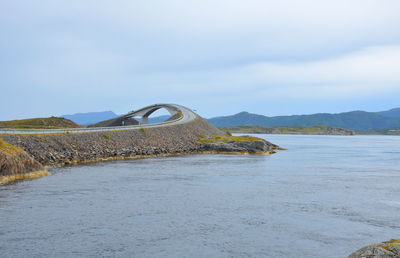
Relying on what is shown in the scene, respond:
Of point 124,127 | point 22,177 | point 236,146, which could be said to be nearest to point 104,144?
point 124,127

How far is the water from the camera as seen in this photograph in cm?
2047

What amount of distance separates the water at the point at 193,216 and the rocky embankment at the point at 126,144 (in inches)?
451

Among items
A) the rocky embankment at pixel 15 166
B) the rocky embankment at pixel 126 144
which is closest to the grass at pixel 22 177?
the rocky embankment at pixel 15 166

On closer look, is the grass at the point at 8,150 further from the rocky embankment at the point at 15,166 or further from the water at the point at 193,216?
the water at the point at 193,216

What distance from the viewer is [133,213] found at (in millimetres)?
27484

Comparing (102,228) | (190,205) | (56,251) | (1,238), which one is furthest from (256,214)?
(1,238)

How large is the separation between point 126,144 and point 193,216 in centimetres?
4843

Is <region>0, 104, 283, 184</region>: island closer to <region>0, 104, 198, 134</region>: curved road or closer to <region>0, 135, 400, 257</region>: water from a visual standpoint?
<region>0, 104, 198, 134</region>: curved road

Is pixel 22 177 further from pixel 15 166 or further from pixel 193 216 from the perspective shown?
pixel 193 216

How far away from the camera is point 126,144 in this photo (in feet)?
241

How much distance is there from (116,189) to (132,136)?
4181cm

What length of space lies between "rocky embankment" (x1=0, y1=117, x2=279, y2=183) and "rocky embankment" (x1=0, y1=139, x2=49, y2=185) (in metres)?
0.16

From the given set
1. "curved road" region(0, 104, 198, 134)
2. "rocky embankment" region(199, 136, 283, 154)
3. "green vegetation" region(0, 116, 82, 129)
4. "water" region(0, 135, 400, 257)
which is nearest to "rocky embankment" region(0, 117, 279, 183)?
"rocky embankment" region(199, 136, 283, 154)

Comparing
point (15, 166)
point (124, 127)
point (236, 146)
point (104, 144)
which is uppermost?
point (124, 127)
